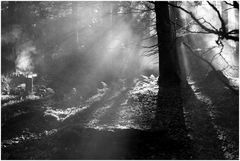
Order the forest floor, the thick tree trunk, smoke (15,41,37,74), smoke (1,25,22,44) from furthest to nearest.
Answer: smoke (15,41,37,74) < smoke (1,25,22,44) < the thick tree trunk < the forest floor

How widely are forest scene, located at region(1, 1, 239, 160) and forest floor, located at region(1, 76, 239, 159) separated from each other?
0.02m

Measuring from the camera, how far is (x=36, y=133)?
9.79m

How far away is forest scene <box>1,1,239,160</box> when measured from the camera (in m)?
7.99

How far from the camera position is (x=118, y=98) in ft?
40.5

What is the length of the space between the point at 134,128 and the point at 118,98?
12.3ft

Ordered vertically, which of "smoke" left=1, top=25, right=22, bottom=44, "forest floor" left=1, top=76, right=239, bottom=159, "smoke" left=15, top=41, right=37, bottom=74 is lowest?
"forest floor" left=1, top=76, right=239, bottom=159

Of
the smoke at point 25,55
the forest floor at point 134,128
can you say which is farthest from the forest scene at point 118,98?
the smoke at point 25,55

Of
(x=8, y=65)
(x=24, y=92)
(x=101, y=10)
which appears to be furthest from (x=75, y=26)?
(x=24, y=92)

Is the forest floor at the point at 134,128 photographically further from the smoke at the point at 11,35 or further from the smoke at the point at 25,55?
the smoke at the point at 25,55

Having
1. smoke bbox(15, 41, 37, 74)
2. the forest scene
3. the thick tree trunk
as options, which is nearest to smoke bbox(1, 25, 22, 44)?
the forest scene

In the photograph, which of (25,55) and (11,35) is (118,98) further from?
(25,55)

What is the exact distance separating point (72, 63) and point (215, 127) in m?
15.1

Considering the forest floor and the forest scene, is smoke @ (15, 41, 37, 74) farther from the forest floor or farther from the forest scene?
the forest floor

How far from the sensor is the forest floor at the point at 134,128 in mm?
7941
